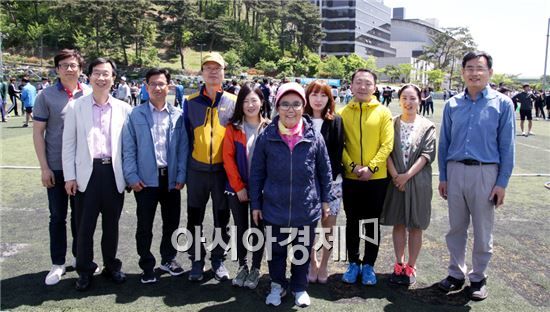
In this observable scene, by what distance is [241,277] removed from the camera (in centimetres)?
384

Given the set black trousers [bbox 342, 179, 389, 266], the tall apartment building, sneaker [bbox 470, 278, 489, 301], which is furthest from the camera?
the tall apartment building

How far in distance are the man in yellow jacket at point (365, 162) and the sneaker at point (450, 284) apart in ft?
1.92

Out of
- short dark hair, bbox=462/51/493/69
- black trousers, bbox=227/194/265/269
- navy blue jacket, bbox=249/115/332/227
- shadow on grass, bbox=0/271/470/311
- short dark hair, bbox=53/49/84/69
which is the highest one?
short dark hair, bbox=53/49/84/69

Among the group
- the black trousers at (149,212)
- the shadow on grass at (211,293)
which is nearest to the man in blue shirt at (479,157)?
the shadow on grass at (211,293)

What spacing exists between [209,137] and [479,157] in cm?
227

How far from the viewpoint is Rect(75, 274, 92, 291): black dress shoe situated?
3.67m

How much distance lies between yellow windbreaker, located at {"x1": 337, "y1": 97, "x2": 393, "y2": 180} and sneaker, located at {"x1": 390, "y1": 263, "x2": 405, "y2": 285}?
0.88m

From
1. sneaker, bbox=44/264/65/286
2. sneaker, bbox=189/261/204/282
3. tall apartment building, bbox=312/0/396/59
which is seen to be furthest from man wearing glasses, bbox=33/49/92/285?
tall apartment building, bbox=312/0/396/59

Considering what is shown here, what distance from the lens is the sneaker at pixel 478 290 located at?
3.57 meters

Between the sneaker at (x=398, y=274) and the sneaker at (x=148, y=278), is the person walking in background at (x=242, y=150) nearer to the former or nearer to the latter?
the sneaker at (x=148, y=278)

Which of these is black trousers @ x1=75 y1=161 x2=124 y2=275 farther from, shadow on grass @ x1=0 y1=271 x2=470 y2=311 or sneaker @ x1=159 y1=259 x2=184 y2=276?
sneaker @ x1=159 y1=259 x2=184 y2=276

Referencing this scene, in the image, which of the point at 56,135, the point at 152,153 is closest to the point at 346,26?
the point at 152,153

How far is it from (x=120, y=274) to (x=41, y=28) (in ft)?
230

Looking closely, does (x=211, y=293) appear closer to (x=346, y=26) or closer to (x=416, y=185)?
(x=416, y=185)
